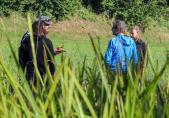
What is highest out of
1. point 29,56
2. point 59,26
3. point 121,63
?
point 121,63

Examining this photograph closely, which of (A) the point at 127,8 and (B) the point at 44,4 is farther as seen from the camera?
(A) the point at 127,8

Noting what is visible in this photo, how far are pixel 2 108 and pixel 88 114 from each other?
0.32 meters

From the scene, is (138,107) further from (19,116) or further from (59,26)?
(59,26)

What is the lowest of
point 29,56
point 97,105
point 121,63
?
point 29,56

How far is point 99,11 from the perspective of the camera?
4034 cm

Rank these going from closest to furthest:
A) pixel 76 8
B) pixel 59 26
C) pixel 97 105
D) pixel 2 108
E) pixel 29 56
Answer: pixel 2 108 < pixel 97 105 < pixel 29 56 < pixel 59 26 < pixel 76 8

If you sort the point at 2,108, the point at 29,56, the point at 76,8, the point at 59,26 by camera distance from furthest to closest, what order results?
the point at 76,8, the point at 59,26, the point at 29,56, the point at 2,108

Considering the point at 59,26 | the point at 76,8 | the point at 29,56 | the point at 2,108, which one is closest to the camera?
the point at 2,108

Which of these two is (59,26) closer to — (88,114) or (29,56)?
(29,56)

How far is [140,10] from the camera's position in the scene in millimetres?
38531

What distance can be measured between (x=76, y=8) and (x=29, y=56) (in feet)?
108

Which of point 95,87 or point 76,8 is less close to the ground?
point 95,87

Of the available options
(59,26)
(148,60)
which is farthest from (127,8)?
(148,60)

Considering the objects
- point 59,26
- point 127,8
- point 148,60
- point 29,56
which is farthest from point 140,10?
point 148,60
